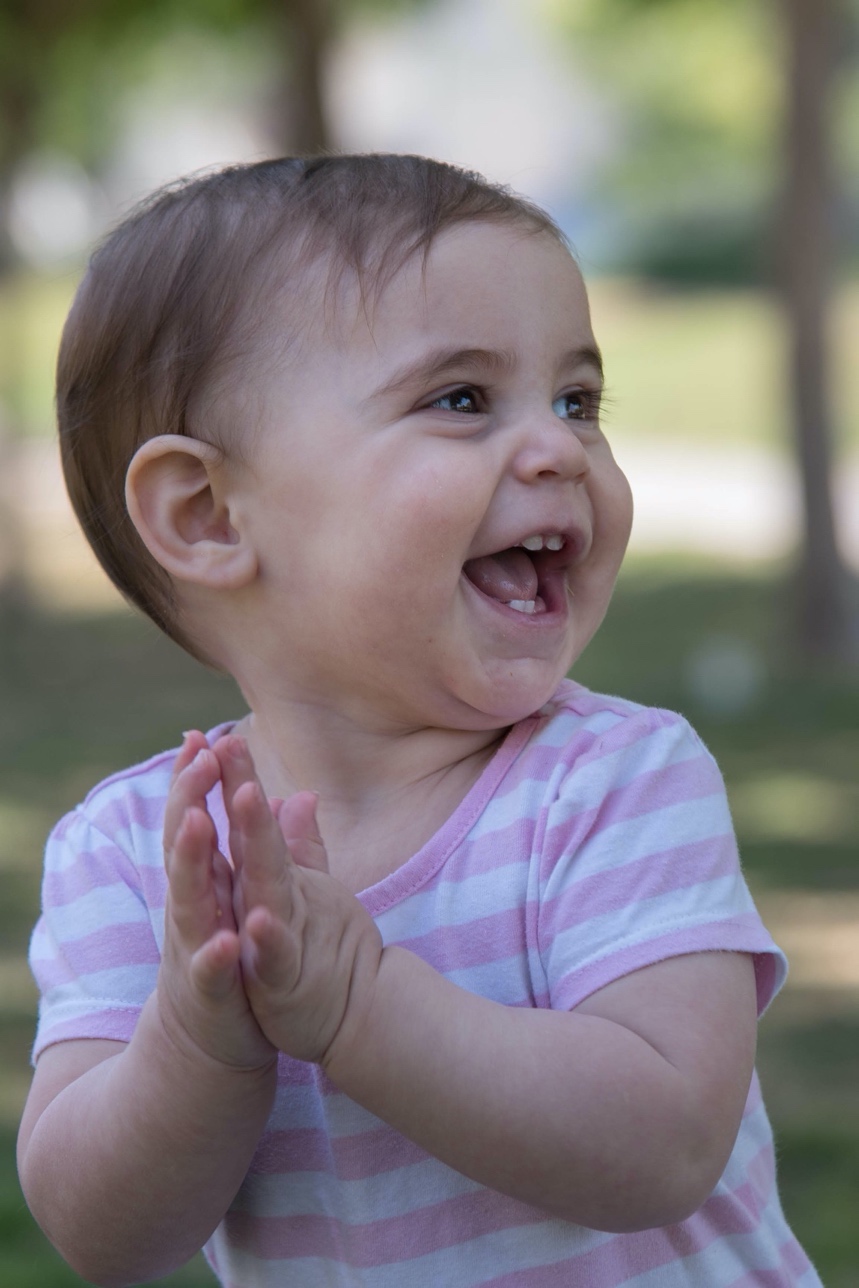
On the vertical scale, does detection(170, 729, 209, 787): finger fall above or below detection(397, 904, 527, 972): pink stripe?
above

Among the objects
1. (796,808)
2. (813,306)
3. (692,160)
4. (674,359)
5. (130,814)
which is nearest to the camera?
(130,814)

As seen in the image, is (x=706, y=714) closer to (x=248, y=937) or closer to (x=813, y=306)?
(x=813, y=306)

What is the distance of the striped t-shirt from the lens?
1433 millimetres

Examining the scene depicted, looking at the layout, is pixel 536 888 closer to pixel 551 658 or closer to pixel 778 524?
pixel 551 658

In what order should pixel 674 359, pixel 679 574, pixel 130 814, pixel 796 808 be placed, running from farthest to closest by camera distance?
1. pixel 674 359
2. pixel 679 574
3. pixel 796 808
4. pixel 130 814

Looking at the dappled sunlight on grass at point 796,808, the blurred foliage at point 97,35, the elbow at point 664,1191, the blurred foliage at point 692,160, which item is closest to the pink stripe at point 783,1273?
the elbow at point 664,1191

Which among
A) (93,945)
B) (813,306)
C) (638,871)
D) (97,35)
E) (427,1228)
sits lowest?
(813,306)

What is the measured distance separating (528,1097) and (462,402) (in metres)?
0.65

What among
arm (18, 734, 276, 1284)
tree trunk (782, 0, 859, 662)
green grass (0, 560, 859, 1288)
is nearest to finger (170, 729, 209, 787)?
arm (18, 734, 276, 1284)

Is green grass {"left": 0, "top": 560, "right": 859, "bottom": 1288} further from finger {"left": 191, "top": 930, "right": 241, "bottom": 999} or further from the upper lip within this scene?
finger {"left": 191, "top": 930, "right": 241, "bottom": 999}

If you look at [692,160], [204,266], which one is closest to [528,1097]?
[204,266]

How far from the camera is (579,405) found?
166cm

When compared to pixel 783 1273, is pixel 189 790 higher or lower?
higher

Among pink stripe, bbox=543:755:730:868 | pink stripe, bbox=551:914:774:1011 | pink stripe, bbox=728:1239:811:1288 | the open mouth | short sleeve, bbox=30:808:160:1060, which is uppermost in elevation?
the open mouth
